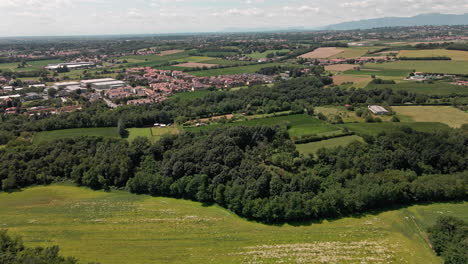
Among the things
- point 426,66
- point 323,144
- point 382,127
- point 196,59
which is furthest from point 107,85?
point 426,66

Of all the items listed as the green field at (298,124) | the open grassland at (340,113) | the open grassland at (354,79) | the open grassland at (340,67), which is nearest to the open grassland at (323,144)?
the green field at (298,124)

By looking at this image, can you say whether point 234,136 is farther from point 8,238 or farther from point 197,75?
point 197,75

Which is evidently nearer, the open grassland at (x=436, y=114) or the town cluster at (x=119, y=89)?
the open grassland at (x=436, y=114)

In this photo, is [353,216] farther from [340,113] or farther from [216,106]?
[216,106]

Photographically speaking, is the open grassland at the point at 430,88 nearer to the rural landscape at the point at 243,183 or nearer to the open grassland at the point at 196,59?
the rural landscape at the point at 243,183

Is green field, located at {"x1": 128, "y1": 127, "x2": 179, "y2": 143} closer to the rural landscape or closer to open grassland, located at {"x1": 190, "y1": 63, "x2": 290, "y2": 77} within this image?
the rural landscape

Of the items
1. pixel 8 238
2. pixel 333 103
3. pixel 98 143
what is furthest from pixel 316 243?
pixel 333 103

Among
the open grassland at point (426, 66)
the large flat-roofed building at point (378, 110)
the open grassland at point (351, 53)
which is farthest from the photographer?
the open grassland at point (351, 53)
